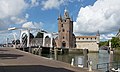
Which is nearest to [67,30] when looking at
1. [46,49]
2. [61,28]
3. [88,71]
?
[61,28]

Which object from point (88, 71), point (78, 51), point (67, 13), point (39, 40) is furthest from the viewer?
point (67, 13)

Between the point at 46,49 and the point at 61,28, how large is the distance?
140 feet

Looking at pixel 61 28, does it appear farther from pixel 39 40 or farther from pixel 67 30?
pixel 39 40

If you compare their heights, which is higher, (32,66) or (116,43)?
(116,43)

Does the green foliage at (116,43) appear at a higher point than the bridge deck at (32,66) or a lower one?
higher

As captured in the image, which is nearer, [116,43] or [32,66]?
[32,66]

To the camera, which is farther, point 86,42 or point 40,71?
point 86,42

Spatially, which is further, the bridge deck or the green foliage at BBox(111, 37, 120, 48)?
the green foliage at BBox(111, 37, 120, 48)

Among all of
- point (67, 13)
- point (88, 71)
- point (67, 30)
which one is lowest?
point (88, 71)

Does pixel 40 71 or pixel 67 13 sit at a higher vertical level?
pixel 67 13

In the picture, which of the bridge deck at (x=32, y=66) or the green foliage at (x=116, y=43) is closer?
the bridge deck at (x=32, y=66)

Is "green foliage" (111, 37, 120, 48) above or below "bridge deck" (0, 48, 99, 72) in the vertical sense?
above

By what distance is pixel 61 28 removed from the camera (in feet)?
443

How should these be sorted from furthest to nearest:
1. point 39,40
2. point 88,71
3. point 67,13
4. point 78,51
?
1. point 67,13
2. point 39,40
3. point 78,51
4. point 88,71
